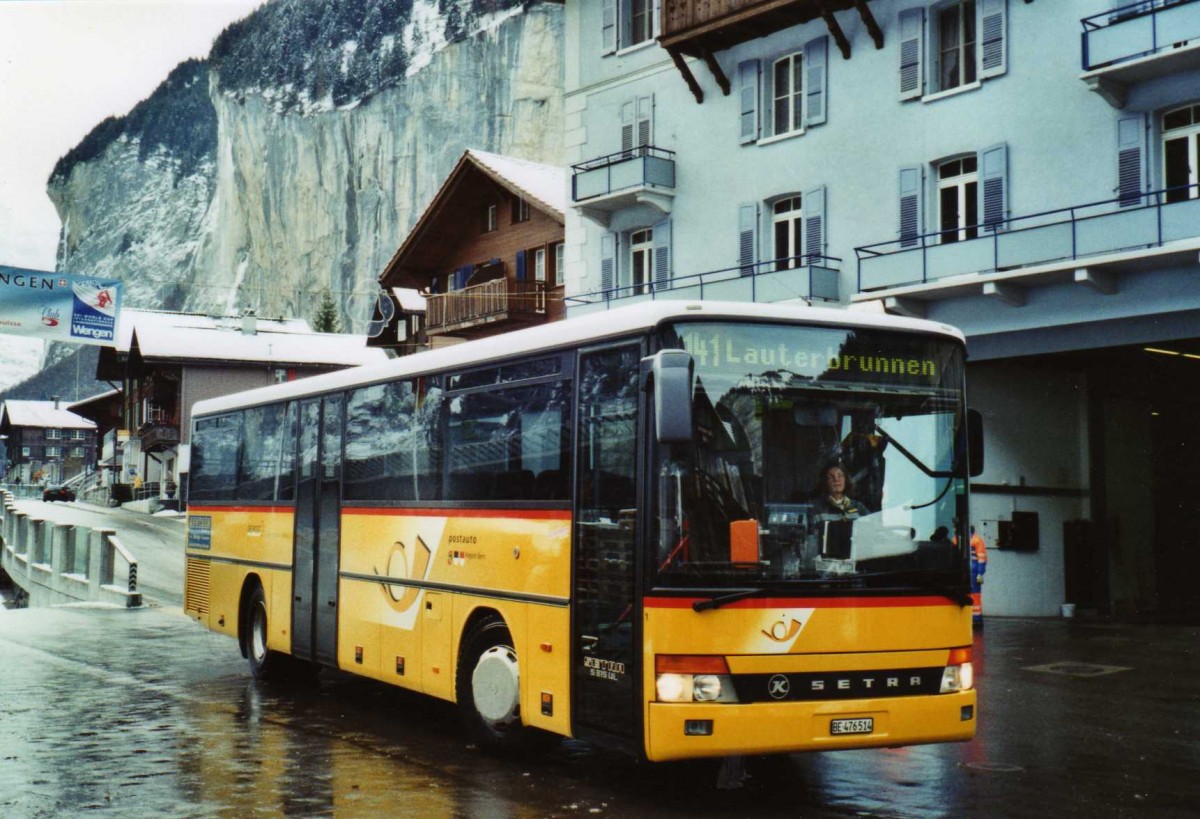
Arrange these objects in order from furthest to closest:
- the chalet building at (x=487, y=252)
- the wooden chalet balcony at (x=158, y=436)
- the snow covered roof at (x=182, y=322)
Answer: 1. the snow covered roof at (x=182, y=322)
2. the wooden chalet balcony at (x=158, y=436)
3. the chalet building at (x=487, y=252)

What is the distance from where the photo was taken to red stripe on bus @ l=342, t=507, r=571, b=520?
9375 millimetres

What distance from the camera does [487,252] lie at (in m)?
45.8

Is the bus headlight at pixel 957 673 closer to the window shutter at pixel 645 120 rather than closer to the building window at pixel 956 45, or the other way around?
the building window at pixel 956 45

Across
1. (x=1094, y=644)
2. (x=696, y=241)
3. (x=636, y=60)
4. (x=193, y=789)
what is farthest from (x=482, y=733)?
(x=636, y=60)

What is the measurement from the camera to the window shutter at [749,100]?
28328 millimetres

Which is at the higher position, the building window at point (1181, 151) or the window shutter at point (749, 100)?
the window shutter at point (749, 100)

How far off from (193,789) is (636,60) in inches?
982

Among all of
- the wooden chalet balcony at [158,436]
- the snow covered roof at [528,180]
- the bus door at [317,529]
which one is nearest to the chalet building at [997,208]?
the snow covered roof at [528,180]

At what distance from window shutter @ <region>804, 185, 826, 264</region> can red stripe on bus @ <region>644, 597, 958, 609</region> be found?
731 inches

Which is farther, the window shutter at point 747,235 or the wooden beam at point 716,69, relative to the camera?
the wooden beam at point 716,69

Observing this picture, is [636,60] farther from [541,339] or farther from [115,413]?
[115,413]

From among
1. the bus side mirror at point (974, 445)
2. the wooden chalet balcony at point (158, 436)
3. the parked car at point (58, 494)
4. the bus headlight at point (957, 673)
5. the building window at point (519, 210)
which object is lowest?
the bus headlight at point (957, 673)

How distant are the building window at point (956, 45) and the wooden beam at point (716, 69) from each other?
17.1 ft

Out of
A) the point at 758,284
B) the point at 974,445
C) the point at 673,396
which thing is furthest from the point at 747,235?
the point at 673,396
